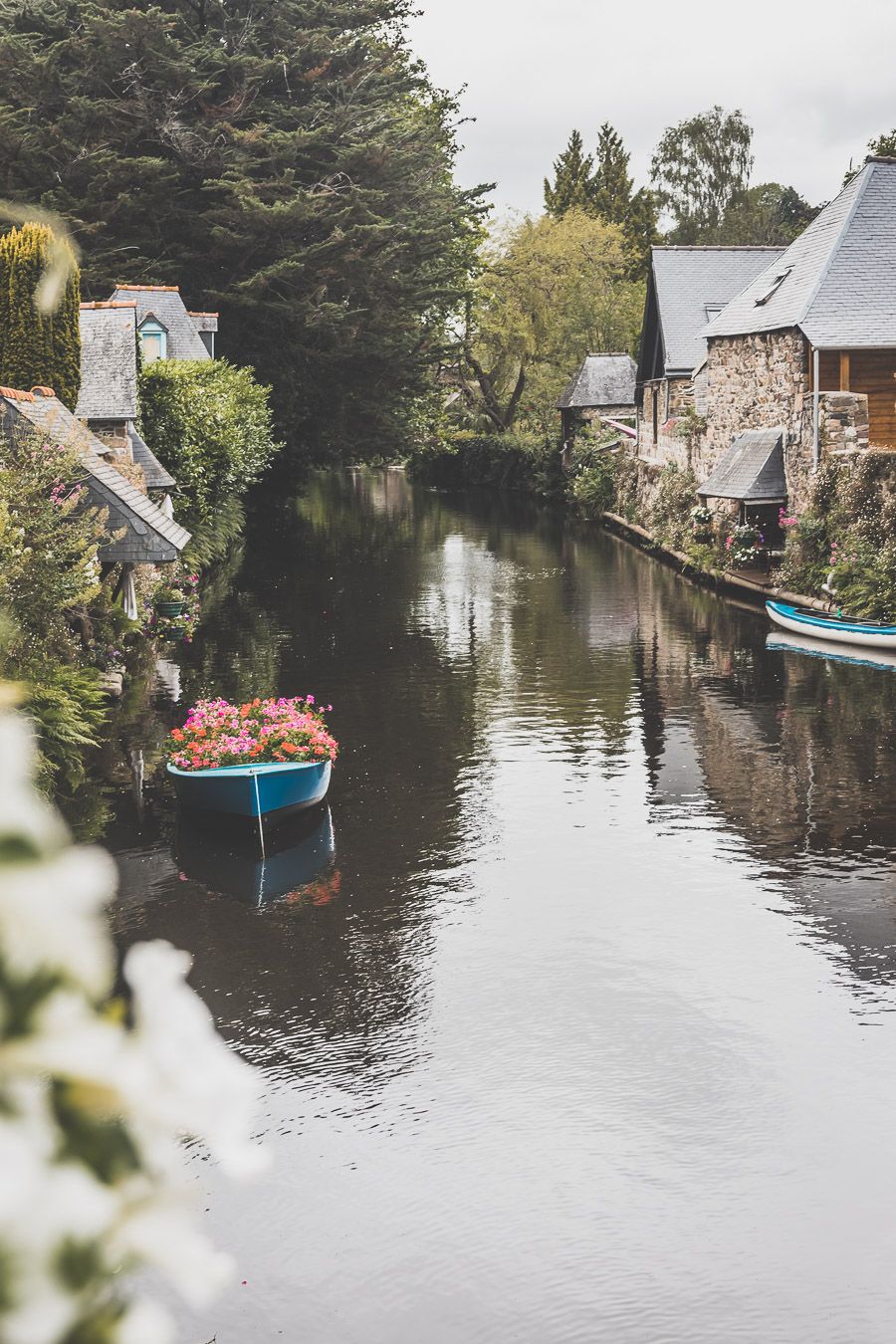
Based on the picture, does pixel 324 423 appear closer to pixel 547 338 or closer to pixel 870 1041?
pixel 547 338

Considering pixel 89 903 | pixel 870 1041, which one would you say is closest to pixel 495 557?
pixel 870 1041

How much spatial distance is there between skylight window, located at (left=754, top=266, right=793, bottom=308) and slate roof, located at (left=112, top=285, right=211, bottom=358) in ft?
53.6

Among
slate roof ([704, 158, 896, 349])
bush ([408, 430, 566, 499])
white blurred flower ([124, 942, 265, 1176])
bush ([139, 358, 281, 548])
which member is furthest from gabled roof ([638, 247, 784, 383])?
white blurred flower ([124, 942, 265, 1176])

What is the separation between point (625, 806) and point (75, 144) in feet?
114

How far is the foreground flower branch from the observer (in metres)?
0.89

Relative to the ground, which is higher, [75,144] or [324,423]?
[75,144]

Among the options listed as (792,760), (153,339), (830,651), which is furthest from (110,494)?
(153,339)

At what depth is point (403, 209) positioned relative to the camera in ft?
157

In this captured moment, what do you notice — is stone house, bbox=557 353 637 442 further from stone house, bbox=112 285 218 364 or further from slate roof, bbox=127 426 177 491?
slate roof, bbox=127 426 177 491

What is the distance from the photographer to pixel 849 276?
108ft

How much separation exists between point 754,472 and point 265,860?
2277 centimetres

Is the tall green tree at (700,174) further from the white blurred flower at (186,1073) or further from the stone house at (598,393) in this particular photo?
the white blurred flower at (186,1073)

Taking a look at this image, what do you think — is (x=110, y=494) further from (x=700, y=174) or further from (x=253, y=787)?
(x=700, y=174)

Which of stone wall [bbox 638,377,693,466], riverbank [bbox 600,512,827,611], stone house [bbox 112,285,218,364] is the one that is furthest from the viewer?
stone wall [bbox 638,377,693,466]
